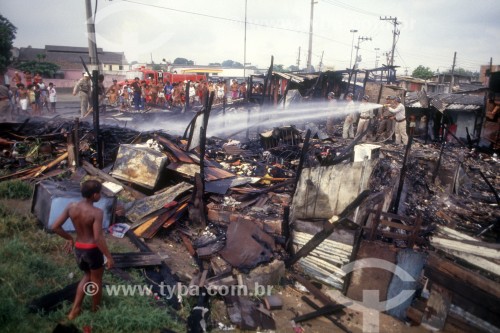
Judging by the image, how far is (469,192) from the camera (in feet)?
31.2

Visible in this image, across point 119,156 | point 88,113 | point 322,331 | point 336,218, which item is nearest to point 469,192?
point 336,218

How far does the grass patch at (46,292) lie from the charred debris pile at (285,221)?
26 cm

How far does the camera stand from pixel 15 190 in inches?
271

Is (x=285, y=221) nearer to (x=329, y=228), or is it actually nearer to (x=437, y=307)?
(x=329, y=228)

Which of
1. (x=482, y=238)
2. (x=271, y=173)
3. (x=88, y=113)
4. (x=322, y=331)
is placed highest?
(x=88, y=113)

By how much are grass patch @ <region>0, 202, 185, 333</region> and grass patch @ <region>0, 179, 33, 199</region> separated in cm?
187

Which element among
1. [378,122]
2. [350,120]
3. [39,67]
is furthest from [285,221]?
[39,67]

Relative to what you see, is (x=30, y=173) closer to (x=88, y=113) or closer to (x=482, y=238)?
(x=88, y=113)

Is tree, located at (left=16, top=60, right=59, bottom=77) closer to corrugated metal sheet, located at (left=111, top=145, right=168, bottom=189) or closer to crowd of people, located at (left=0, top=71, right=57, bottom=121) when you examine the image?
crowd of people, located at (left=0, top=71, right=57, bottom=121)

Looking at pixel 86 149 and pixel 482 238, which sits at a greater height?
pixel 86 149

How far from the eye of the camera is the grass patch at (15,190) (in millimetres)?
6785

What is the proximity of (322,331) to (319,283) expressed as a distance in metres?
1.13

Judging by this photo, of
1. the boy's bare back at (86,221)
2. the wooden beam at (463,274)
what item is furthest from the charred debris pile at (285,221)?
the boy's bare back at (86,221)

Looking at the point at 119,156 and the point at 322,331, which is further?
the point at 119,156
